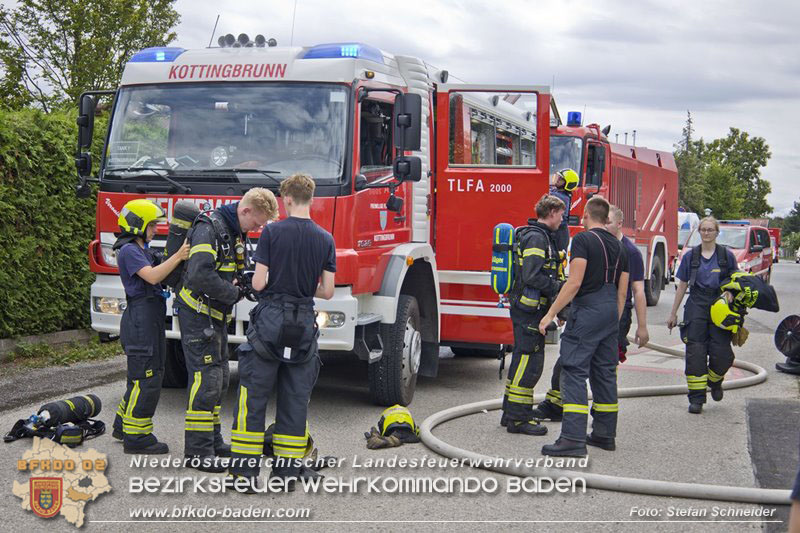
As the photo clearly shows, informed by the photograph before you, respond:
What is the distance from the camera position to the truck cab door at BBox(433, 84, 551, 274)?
888cm

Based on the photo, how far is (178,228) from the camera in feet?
19.9

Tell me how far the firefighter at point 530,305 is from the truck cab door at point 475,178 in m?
1.66

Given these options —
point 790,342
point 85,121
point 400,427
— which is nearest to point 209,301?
point 400,427

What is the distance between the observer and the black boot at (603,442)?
677 centimetres

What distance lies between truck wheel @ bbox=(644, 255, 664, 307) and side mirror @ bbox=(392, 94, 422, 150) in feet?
43.2

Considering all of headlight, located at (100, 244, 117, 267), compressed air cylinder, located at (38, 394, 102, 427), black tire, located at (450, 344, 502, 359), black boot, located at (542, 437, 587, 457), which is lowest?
black tire, located at (450, 344, 502, 359)

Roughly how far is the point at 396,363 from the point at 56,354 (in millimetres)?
4429

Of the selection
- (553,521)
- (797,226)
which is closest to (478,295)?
(553,521)

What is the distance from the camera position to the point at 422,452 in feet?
21.3

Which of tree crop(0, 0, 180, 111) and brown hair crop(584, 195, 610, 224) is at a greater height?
tree crop(0, 0, 180, 111)

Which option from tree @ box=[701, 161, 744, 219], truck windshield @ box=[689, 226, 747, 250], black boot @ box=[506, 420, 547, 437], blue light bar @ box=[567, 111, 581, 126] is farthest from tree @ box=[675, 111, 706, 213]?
black boot @ box=[506, 420, 547, 437]

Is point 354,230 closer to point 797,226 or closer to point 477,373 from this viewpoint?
point 477,373

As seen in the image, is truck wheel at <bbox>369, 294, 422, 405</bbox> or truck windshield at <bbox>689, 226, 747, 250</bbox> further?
truck windshield at <bbox>689, 226, 747, 250</bbox>

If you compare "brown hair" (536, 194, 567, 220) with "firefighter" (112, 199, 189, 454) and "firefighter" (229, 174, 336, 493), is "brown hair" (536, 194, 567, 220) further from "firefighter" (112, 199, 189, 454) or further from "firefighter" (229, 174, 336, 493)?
"firefighter" (112, 199, 189, 454)
